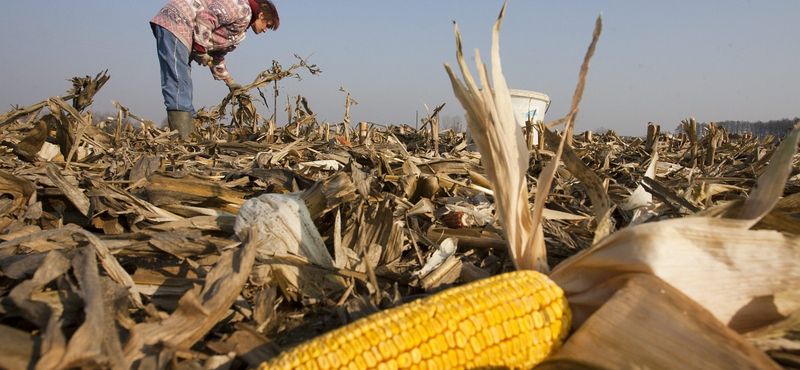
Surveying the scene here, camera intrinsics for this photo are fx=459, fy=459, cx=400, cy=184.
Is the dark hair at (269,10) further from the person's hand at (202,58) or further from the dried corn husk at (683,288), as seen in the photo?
the dried corn husk at (683,288)

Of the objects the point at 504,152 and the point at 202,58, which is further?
the point at 202,58

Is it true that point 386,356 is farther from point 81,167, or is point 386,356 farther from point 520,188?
point 81,167

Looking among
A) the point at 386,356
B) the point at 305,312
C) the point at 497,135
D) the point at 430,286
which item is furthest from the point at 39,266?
the point at 497,135

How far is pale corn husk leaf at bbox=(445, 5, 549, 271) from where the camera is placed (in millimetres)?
1422

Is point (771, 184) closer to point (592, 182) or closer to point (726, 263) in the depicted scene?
point (726, 263)

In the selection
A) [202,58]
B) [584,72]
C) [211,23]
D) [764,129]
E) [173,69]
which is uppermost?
[211,23]

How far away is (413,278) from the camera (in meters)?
1.71

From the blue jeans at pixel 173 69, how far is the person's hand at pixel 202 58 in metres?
0.39

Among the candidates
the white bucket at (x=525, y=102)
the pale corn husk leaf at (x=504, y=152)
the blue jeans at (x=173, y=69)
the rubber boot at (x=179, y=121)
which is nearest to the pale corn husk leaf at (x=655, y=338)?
the pale corn husk leaf at (x=504, y=152)

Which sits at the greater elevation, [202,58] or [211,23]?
[211,23]

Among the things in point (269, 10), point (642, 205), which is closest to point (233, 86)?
point (269, 10)

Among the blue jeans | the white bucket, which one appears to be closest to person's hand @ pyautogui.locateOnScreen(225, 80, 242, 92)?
the blue jeans

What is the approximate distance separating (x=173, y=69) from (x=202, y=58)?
Result: 737mm

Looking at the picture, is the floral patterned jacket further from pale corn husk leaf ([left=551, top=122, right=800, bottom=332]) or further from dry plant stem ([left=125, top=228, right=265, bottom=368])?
pale corn husk leaf ([left=551, top=122, right=800, bottom=332])
